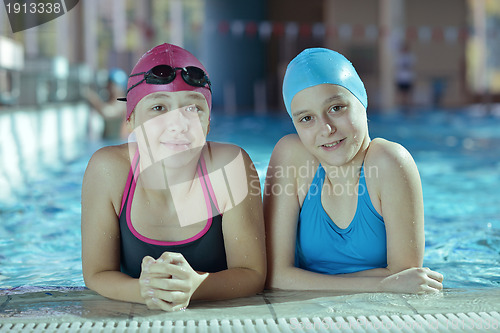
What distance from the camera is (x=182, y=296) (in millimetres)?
1956

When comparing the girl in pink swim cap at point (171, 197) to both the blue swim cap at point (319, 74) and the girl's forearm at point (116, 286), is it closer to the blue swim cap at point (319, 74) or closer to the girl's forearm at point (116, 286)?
the girl's forearm at point (116, 286)

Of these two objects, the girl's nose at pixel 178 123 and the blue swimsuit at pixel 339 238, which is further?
the blue swimsuit at pixel 339 238

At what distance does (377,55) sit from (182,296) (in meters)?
17.4

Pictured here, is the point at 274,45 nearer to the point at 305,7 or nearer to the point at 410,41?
the point at 305,7

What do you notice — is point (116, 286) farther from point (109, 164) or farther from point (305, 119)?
point (305, 119)

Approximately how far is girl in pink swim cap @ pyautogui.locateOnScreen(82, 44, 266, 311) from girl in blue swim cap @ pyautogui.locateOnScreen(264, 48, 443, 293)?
0.19m

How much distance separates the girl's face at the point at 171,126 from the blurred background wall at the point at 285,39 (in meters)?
9.69

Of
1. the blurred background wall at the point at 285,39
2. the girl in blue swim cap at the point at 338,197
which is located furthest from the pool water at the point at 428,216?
the blurred background wall at the point at 285,39

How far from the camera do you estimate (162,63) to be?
7.19 feet

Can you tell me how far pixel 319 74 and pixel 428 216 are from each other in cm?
281

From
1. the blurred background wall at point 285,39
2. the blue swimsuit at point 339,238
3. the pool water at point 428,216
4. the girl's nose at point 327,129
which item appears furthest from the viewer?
the blurred background wall at point 285,39

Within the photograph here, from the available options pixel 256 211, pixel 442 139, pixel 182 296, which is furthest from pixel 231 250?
pixel 442 139

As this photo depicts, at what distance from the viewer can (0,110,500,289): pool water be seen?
10.1 ft

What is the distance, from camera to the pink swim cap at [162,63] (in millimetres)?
2150
